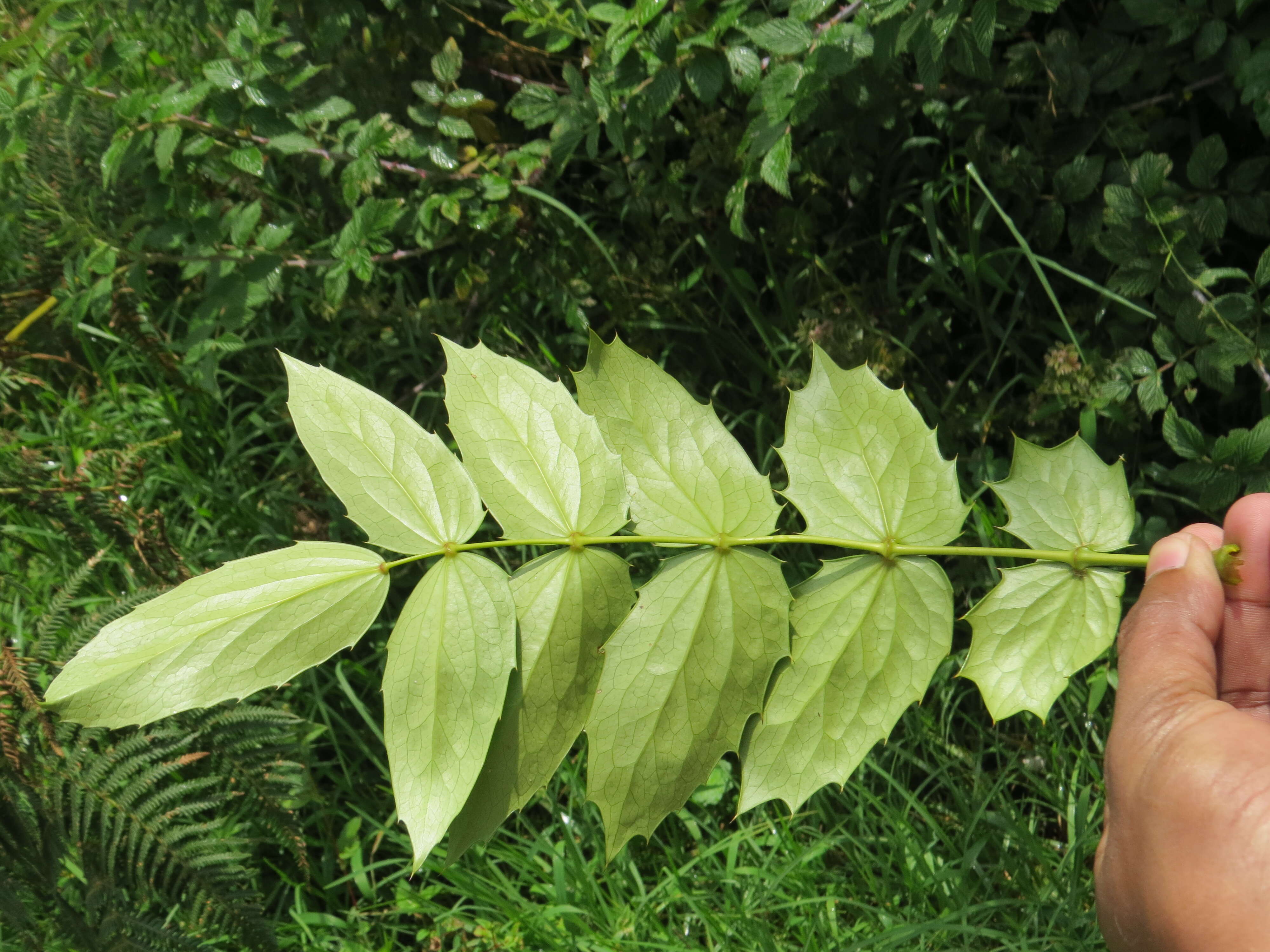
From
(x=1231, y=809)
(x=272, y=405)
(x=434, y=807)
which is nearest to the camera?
(x=434, y=807)

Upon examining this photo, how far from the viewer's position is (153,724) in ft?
6.57

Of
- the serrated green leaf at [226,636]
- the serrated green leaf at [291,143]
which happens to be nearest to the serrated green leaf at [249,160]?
the serrated green leaf at [291,143]

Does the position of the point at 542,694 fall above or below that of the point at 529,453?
below

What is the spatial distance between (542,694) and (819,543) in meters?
0.33

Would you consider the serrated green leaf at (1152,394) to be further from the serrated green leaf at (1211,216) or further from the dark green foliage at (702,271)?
the serrated green leaf at (1211,216)

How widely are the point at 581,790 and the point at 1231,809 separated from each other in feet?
4.28

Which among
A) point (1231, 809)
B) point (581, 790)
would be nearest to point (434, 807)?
point (1231, 809)

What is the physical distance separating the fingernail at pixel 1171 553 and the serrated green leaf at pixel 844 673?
42 cm

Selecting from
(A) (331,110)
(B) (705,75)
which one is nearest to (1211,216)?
(B) (705,75)

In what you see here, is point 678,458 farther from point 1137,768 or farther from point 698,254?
point 698,254

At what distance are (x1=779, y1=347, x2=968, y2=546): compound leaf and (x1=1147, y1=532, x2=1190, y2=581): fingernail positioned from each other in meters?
0.39

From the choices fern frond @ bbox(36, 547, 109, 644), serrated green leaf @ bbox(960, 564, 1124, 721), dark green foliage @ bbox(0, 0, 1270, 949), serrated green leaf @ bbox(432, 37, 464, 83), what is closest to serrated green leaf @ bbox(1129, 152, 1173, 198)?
dark green foliage @ bbox(0, 0, 1270, 949)

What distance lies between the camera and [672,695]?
90cm

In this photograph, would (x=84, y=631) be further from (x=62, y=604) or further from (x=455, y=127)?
(x=455, y=127)
